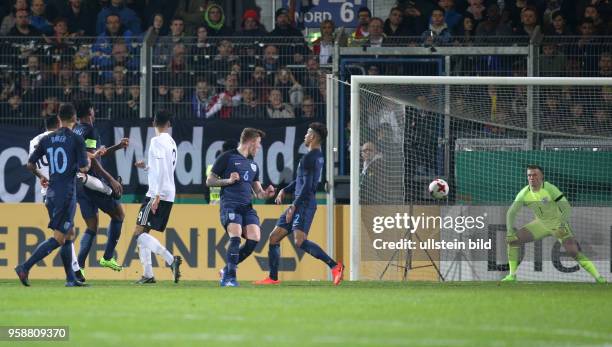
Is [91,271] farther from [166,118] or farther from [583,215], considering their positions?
[583,215]

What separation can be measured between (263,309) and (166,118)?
4.81 meters

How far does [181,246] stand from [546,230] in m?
4.96

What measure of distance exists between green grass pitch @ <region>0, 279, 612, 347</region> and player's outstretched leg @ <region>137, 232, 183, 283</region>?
1.38ft

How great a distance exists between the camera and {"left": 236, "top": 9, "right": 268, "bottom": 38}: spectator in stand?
809 inches

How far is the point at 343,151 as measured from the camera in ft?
60.4

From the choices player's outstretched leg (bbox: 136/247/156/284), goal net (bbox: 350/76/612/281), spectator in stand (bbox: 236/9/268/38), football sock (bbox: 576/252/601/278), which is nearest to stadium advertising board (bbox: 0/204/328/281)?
goal net (bbox: 350/76/612/281)

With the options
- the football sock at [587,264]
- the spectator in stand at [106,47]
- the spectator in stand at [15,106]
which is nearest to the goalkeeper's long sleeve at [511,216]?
the football sock at [587,264]

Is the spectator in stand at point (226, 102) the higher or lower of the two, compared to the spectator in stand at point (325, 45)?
lower

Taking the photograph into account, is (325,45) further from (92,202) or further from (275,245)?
(92,202)

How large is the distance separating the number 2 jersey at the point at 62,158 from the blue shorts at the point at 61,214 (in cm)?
4

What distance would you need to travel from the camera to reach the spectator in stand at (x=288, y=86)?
18.4 meters

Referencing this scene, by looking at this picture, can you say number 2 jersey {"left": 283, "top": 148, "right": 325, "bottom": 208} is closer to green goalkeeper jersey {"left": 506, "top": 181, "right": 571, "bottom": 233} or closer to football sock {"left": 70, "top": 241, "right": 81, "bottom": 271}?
football sock {"left": 70, "top": 241, "right": 81, "bottom": 271}

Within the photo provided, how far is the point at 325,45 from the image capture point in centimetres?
1969

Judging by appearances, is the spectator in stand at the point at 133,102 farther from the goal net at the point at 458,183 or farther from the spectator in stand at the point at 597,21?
the spectator in stand at the point at 597,21
